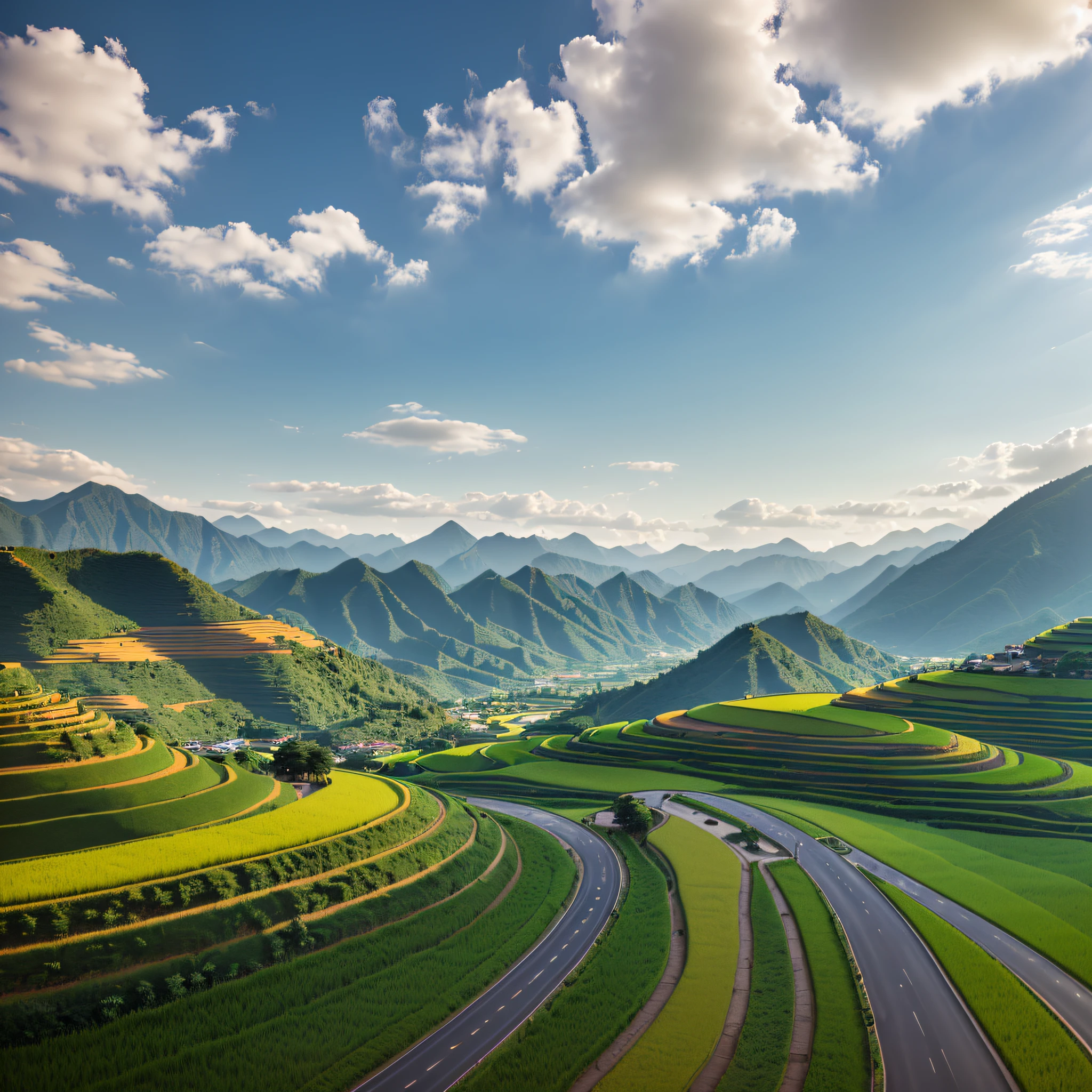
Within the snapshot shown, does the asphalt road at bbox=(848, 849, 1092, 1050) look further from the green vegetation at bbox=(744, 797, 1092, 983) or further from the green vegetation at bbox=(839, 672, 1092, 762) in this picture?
the green vegetation at bbox=(839, 672, 1092, 762)

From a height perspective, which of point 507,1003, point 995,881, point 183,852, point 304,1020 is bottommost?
point 995,881

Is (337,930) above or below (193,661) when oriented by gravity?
below

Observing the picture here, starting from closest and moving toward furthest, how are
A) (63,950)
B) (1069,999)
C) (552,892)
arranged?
(63,950) → (1069,999) → (552,892)

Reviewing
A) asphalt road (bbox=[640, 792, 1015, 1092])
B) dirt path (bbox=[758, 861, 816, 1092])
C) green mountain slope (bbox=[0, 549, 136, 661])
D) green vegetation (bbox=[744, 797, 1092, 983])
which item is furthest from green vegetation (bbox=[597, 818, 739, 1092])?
green mountain slope (bbox=[0, 549, 136, 661])

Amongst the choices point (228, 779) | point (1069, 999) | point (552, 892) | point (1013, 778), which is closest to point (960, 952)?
point (1069, 999)

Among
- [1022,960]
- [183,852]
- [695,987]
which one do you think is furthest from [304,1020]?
[1022,960]

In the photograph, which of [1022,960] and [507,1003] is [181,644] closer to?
[507,1003]

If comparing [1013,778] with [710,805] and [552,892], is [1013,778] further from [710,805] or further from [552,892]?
[552,892]
